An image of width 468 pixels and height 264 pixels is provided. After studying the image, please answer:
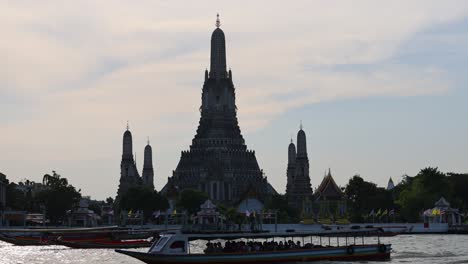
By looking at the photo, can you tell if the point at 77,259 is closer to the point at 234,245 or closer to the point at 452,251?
the point at 234,245

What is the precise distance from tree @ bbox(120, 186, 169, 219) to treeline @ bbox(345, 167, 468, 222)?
34201 mm

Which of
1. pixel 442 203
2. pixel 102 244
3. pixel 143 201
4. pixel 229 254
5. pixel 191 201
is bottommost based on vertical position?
pixel 229 254

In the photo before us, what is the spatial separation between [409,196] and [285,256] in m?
98.6

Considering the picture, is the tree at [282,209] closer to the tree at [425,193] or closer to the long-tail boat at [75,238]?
the tree at [425,193]

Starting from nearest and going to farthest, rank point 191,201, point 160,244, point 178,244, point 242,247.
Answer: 1. point 178,244
2. point 160,244
3. point 242,247
4. point 191,201

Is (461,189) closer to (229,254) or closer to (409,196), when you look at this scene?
(409,196)

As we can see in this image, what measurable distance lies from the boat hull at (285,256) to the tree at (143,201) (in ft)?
328

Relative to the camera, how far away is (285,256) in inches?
2859

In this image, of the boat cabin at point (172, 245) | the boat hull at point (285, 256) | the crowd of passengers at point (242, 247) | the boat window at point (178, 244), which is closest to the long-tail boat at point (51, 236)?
the boat cabin at point (172, 245)

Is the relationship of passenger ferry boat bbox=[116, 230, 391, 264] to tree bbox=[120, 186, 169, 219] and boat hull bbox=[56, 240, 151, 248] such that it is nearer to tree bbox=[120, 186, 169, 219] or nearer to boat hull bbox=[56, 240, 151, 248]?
boat hull bbox=[56, 240, 151, 248]

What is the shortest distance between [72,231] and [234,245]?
135ft

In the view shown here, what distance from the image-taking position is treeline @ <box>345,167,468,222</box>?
16700cm

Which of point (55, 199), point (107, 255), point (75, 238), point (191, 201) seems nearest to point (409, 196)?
point (191, 201)

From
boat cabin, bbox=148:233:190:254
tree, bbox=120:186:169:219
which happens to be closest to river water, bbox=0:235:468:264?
boat cabin, bbox=148:233:190:254
